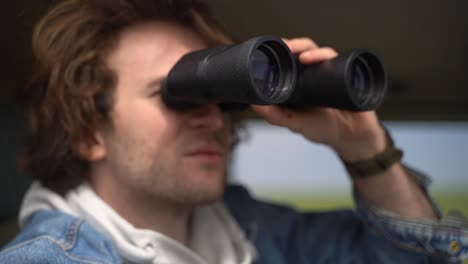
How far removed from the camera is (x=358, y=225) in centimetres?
101

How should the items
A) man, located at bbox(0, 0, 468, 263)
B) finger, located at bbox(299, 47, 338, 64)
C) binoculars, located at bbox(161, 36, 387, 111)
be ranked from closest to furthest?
1. binoculars, located at bbox(161, 36, 387, 111)
2. finger, located at bbox(299, 47, 338, 64)
3. man, located at bbox(0, 0, 468, 263)

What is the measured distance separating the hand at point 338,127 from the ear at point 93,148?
327 millimetres

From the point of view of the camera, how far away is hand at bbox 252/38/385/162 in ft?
2.59

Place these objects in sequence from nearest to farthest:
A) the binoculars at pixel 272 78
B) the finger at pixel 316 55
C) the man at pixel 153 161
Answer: the binoculars at pixel 272 78 < the finger at pixel 316 55 < the man at pixel 153 161

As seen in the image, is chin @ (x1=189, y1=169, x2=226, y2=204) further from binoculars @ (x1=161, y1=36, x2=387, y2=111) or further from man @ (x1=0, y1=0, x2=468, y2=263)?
binoculars @ (x1=161, y1=36, x2=387, y2=111)

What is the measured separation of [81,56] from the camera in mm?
906

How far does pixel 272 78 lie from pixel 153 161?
11.8 inches

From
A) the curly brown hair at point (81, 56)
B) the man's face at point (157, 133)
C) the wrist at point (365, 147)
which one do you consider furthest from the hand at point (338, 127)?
the curly brown hair at point (81, 56)

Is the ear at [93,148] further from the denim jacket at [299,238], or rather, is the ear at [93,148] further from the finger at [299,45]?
the finger at [299,45]

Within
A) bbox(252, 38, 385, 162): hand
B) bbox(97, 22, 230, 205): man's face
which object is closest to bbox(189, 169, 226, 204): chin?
bbox(97, 22, 230, 205): man's face

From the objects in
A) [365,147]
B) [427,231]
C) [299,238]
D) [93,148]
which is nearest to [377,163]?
[365,147]

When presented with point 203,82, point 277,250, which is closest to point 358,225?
point 277,250

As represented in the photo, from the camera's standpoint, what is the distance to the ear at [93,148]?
91 cm

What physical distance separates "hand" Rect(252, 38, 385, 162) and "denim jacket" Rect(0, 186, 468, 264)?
0.45 ft
